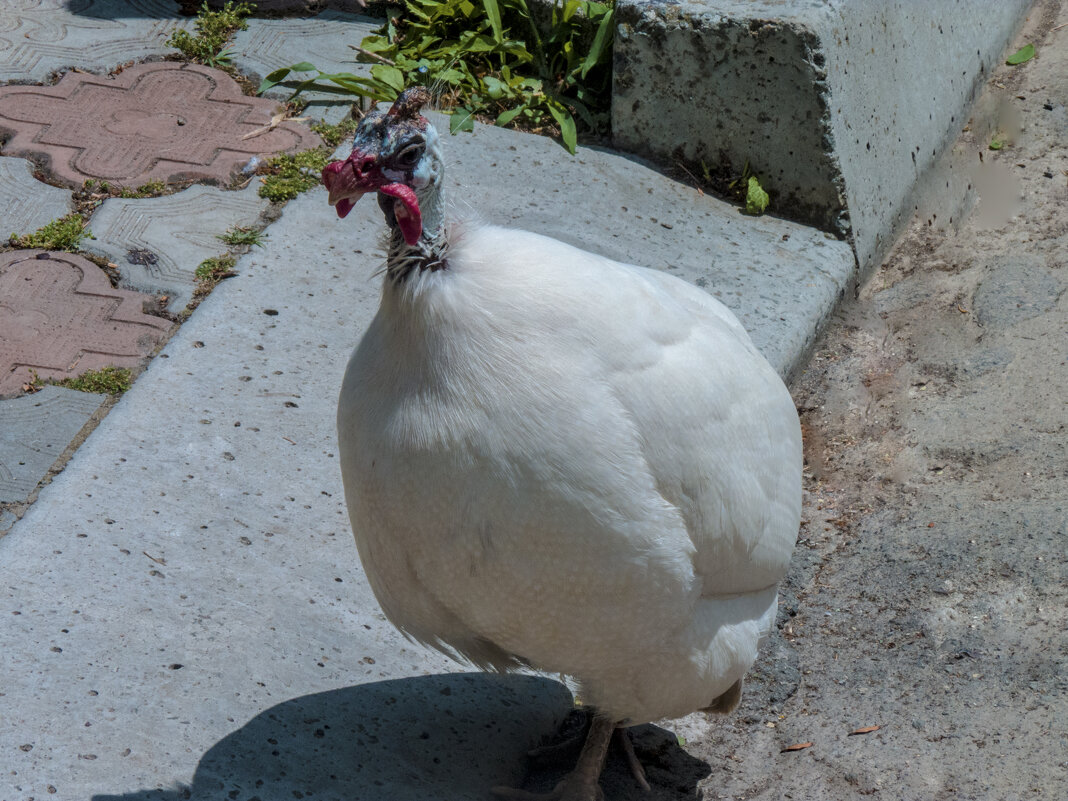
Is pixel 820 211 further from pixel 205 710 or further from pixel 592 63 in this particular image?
pixel 205 710

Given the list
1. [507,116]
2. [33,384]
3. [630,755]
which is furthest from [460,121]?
[630,755]

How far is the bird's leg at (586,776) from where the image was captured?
318cm

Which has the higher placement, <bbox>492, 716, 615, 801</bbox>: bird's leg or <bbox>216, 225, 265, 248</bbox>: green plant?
<bbox>216, 225, 265, 248</bbox>: green plant

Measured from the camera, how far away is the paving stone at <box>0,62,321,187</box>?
4.86 metres

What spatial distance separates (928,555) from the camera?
398 centimetres

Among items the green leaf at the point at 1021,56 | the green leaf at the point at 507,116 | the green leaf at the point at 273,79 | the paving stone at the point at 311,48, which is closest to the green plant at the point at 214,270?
the paving stone at the point at 311,48

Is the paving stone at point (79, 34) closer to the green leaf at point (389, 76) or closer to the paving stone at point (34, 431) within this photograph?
the green leaf at point (389, 76)

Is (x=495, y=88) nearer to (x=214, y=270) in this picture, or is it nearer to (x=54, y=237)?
(x=214, y=270)

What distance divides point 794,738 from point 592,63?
321cm

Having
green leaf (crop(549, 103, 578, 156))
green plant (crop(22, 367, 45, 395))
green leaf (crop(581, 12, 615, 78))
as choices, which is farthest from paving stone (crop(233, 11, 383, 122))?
green plant (crop(22, 367, 45, 395))

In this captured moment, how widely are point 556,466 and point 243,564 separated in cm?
134

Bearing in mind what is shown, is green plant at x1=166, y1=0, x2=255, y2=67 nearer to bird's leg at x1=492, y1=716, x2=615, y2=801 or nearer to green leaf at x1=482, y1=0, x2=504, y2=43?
green leaf at x1=482, y1=0, x2=504, y2=43

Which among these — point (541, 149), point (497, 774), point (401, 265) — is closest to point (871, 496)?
point (497, 774)

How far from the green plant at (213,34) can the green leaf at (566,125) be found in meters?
1.57
